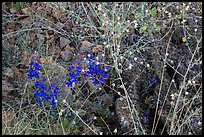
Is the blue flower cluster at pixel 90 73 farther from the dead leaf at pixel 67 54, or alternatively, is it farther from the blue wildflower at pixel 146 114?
the blue wildflower at pixel 146 114

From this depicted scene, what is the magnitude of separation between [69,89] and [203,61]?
1.12 meters

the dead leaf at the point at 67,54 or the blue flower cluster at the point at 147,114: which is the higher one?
the dead leaf at the point at 67,54

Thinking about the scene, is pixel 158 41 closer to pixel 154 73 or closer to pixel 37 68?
pixel 154 73

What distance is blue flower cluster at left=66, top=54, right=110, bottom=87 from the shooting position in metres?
2.77

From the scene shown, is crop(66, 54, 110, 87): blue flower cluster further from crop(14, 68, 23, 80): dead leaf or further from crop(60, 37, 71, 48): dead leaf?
crop(14, 68, 23, 80): dead leaf

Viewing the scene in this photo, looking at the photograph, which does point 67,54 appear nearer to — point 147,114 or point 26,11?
point 26,11

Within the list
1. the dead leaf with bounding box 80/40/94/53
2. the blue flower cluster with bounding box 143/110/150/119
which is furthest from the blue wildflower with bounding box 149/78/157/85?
the dead leaf with bounding box 80/40/94/53

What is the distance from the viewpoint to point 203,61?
9.48ft

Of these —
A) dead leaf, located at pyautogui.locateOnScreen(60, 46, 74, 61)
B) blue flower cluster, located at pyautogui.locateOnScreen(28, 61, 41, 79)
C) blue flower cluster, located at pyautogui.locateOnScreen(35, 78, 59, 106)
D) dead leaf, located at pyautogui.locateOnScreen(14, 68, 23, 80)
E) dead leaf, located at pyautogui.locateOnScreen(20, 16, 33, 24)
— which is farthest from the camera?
dead leaf, located at pyautogui.locateOnScreen(20, 16, 33, 24)

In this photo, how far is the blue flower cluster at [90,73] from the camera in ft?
9.10

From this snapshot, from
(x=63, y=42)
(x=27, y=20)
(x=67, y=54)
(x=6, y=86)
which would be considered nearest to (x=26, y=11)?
(x=27, y=20)

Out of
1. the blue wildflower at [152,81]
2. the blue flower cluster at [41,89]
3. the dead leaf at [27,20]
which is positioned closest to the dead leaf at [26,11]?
the dead leaf at [27,20]

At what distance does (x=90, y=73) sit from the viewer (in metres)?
2.86

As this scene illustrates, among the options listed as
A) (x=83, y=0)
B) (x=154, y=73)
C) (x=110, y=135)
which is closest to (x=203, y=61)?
(x=154, y=73)
